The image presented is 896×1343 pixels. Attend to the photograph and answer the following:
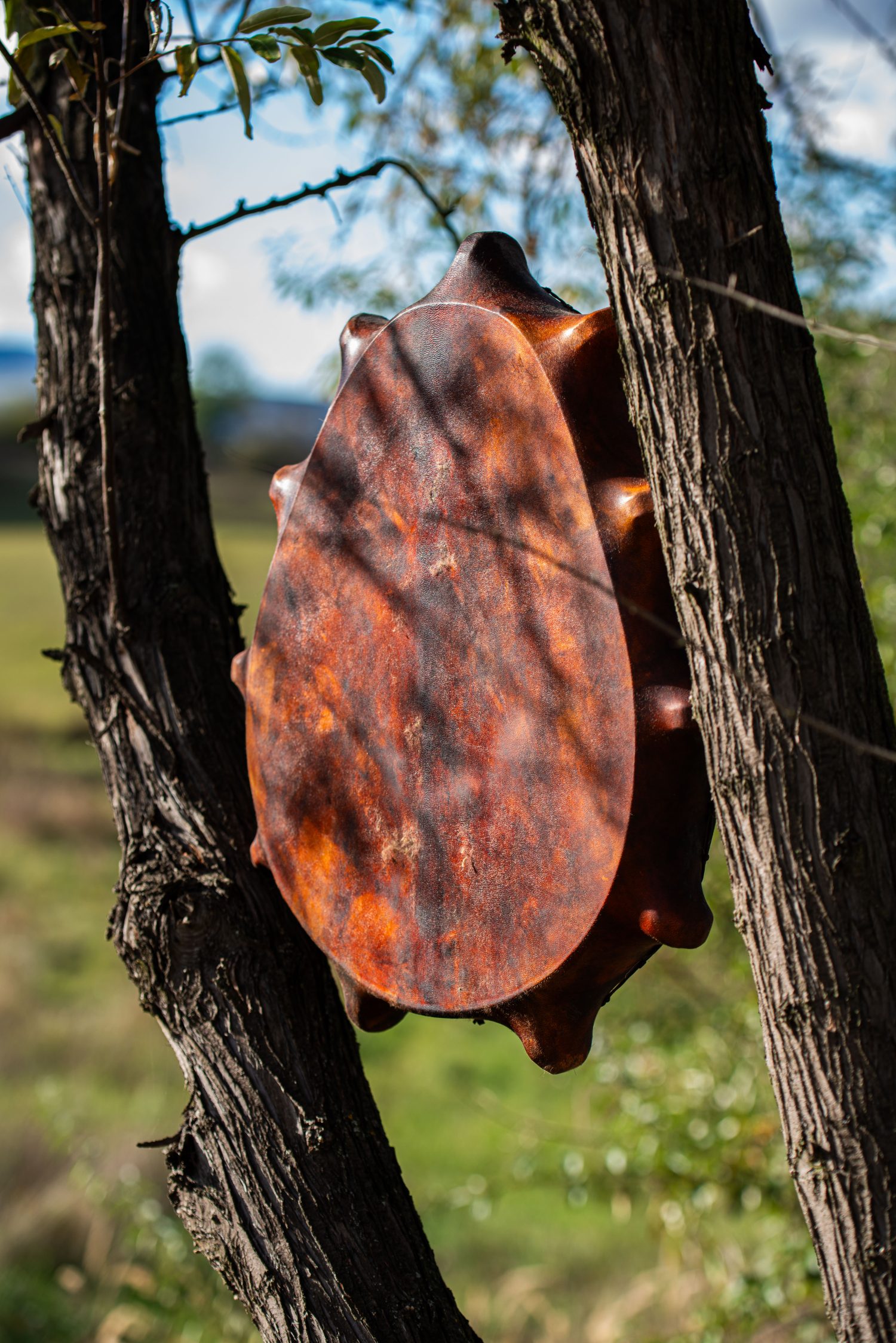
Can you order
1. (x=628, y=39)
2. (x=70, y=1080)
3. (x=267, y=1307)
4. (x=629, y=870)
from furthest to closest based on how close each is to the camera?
(x=70, y=1080)
(x=267, y=1307)
(x=629, y=870)
(x=628, y=39)

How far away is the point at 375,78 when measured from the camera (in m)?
1.42

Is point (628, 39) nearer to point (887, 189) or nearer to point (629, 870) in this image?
point (629, 870)

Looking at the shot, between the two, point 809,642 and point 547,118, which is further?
point 547,118

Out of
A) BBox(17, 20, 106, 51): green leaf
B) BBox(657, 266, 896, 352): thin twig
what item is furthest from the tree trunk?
BBox(657, 266, 896, 352): thin twig

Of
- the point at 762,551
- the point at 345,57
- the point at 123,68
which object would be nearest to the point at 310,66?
the point at 345,57

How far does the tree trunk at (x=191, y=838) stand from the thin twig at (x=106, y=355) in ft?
0.12

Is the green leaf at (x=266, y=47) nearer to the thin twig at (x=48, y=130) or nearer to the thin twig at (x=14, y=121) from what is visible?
the thin twig at (x=48, y=130)

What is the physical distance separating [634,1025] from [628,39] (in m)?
3.34

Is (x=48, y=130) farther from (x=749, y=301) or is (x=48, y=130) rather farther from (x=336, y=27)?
(x=749, y=301)

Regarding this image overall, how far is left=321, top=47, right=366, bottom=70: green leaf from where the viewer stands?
1384 mm

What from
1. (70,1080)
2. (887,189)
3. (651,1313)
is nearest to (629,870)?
(887,189)

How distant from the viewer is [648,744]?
980mm

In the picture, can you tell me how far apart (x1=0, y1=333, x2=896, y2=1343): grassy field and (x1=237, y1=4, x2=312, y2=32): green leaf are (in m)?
1.91

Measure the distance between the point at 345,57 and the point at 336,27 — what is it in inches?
1.4
